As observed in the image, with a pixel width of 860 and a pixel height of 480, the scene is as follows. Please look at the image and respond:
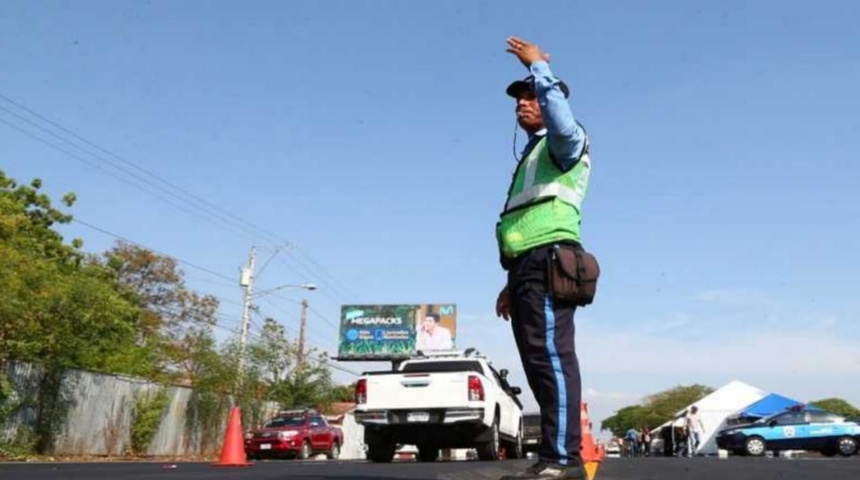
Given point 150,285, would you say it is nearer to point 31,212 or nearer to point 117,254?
point 117,254

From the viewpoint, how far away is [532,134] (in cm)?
405

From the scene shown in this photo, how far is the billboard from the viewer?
169ft

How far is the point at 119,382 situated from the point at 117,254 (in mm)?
27423

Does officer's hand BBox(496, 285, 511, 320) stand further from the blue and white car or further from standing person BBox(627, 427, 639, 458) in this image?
standing person BBox(627, 427, 639, 458)

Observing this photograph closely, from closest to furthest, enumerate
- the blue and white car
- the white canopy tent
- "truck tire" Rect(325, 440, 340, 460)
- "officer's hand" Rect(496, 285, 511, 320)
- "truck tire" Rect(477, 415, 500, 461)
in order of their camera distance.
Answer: "officer's hand" Rect(496, 285, 511, 320) < "truck tire" Rect(477, 415, 500, 461) < the blue and white car < "truck tire" Rect(325, 440, 340, 460) < the white canopy tent

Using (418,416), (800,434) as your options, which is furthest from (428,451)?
(800,434)

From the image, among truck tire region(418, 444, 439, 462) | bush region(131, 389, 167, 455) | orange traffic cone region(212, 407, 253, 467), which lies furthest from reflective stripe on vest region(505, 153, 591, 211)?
bush region(131, 389, 167, 455)

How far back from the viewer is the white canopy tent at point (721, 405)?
37.6 m

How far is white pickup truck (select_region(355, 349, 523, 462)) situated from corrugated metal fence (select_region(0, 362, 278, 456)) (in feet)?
28.8

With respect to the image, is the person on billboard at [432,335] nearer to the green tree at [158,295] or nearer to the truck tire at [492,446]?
the green tree at [158,295]

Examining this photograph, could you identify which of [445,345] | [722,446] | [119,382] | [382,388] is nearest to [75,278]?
[119,382]

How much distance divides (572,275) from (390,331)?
1924 inches

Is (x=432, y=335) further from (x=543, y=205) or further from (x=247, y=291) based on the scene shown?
(x=543, y=205)

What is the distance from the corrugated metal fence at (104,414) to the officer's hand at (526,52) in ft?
54.7
